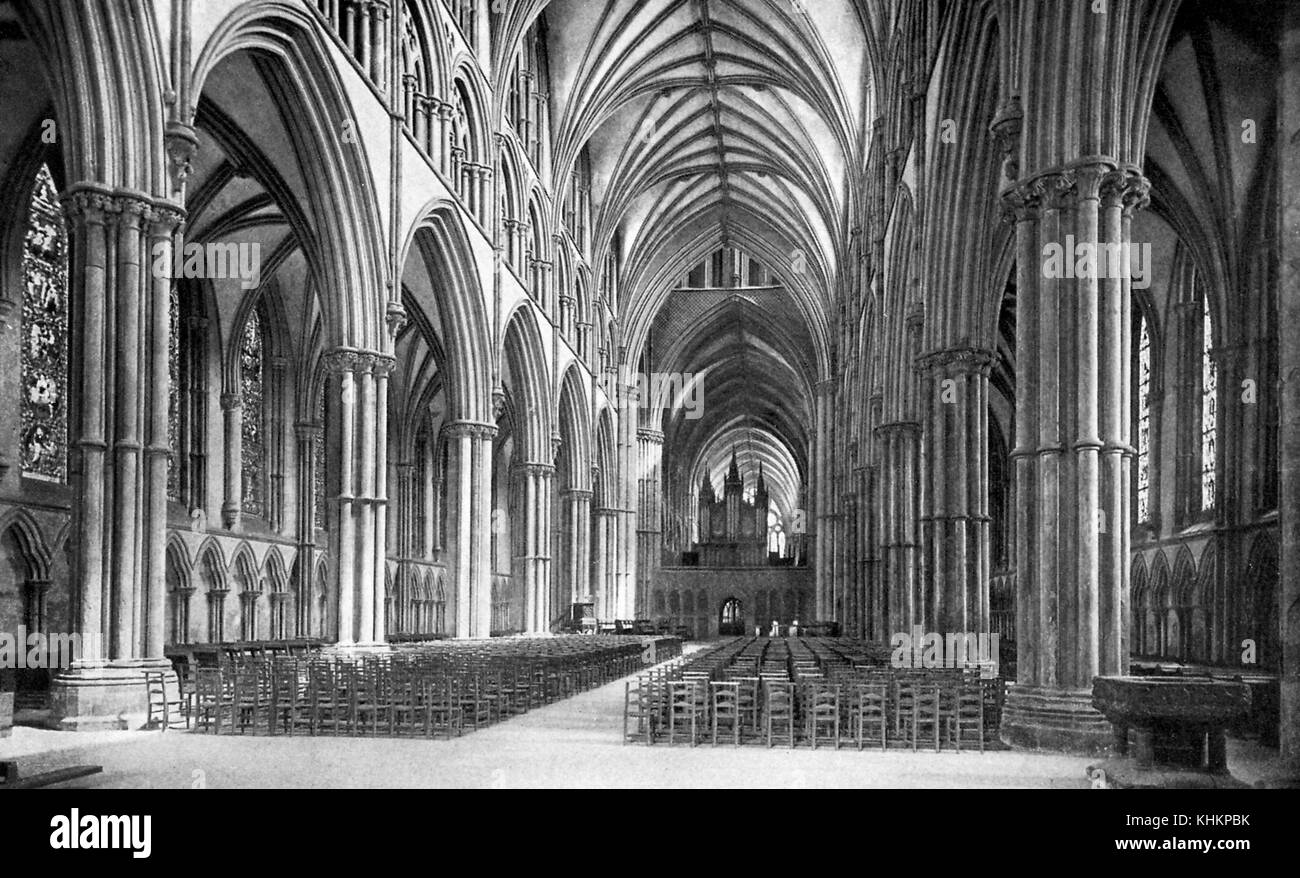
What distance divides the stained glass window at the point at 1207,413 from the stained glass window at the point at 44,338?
21803 millimetres

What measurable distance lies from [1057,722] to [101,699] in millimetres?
10553

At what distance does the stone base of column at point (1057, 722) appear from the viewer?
11781 millimetres

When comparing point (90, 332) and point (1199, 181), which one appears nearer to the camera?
point (90, 332)

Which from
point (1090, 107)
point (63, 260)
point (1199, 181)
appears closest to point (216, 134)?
point (63, 260)

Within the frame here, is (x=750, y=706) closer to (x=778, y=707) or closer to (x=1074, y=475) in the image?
(x=778, y=707)

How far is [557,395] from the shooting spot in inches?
1512

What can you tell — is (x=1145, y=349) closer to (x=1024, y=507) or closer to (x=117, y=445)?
(x=1024, y=507)

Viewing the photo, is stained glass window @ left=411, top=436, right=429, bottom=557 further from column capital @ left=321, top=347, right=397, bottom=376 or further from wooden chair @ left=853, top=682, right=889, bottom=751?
wooden chair @ left=853, top=682, right=889, bottom=751

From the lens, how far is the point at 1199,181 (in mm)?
20234

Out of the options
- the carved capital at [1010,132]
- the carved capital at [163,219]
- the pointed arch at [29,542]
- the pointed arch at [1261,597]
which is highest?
the carved capital at [1010,132]

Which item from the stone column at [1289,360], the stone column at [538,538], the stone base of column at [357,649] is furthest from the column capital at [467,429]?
the stone column at [1289,360]

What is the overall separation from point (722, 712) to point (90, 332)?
29.1 feet

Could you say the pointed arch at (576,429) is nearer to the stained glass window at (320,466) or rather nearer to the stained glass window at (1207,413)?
the stained glass window at (320,466)

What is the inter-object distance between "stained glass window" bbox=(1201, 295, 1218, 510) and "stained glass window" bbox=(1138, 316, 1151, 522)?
1.92 meters
